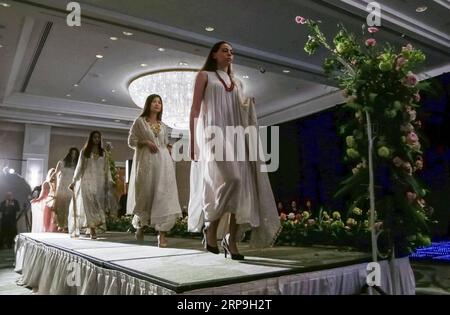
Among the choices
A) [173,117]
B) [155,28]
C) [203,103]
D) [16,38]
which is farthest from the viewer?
[173,117]

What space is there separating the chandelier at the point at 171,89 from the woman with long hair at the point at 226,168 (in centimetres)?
502

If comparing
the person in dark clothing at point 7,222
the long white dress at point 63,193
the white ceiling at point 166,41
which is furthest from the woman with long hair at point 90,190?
the person in dark clothing at point 7,222

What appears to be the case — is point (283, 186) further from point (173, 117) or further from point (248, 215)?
point (248, 215)

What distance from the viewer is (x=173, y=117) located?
8.37 meters

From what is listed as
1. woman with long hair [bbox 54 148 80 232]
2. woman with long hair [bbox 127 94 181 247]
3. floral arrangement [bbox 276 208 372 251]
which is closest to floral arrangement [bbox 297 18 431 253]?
floral arrangement [bbox 276 208 372 251]

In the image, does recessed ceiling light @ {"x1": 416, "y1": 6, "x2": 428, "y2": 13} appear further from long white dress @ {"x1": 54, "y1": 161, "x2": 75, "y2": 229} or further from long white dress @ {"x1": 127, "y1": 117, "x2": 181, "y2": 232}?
long white dress @ {"x1": 54, "y1": 161, "x2": 75, "y2": 229}

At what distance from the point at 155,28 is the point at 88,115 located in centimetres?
562

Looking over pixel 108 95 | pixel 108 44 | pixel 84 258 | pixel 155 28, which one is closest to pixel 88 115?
pixel 108 95

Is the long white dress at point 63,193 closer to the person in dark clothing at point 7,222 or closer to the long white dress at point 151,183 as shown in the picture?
the long white dress at point 151,183

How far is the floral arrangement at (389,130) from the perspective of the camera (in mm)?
2334

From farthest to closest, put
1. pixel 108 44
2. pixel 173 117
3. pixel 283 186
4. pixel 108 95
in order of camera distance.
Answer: pixel 283 186 < pixel 108 95 < pixel 173 117 < pixel 108 44

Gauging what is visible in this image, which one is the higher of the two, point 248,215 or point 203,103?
point 203,103

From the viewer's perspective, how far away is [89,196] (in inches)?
174
